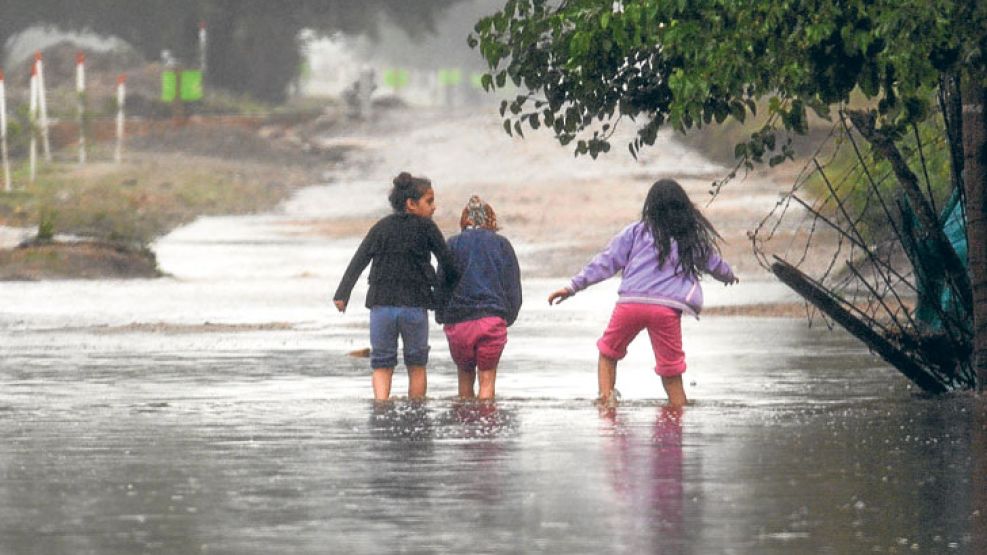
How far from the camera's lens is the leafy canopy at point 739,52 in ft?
38.3

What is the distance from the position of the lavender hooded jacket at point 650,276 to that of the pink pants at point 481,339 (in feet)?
2.36

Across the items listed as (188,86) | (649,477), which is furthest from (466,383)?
(188,86)

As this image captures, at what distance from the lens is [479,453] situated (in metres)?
11.5

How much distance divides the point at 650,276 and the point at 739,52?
212 cm

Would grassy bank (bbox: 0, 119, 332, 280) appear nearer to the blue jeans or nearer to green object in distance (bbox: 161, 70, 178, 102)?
green object in distance (bbox: 161, 70, 178, 102)

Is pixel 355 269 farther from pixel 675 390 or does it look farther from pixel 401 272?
pixel 675 390

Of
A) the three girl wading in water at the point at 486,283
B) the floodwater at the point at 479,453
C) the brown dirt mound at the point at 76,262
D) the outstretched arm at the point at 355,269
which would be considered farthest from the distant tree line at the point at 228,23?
the outstretched arm at the point at 355,269

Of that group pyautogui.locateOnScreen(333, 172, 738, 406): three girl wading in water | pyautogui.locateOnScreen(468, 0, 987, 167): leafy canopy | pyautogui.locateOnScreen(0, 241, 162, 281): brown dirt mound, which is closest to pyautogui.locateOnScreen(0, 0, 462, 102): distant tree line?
pyautogui.locateOnScreen(0, 241, 162, 281): brown dirt mound

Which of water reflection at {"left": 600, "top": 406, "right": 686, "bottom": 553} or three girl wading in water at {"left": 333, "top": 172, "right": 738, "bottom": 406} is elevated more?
three girl wading in water at {"left": 333, "top": 172, "right": 738, "bottom": 406}

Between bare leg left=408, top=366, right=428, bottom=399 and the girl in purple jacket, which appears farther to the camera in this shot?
bare leg left=408, top=366, right=428, bottom=399

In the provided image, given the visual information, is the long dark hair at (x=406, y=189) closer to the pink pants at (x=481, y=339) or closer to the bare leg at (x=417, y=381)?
the pink pants at (x=481, y=339)

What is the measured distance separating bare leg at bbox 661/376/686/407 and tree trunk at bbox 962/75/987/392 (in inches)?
64.8

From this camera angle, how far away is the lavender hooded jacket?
13859 mm

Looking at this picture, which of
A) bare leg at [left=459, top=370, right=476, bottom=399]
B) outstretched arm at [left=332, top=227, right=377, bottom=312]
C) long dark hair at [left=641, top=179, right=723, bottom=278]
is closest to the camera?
long dark hair at [left=641, top=179, right=723, bottom=278]
